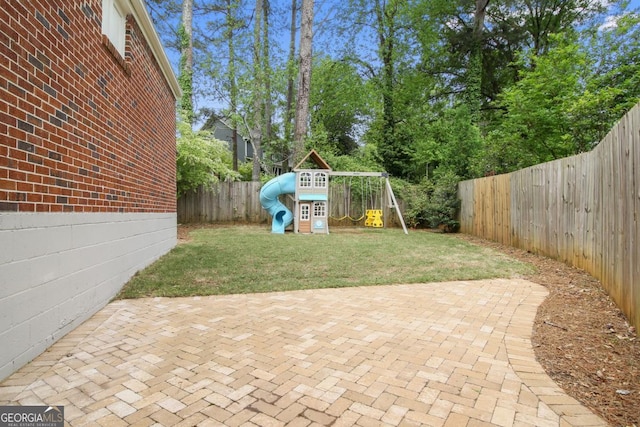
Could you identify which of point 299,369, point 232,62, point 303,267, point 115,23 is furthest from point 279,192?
point 299,369

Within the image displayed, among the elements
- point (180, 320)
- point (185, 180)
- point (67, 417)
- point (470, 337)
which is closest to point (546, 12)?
point (185, 180)

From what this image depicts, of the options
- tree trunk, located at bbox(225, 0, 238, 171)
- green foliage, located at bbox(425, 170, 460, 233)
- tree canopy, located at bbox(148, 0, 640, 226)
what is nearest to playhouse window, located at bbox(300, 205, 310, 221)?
tree canopy, located at bbox(148, 0, 640, 226)

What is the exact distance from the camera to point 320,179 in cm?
1234

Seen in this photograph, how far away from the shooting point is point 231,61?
658 inches

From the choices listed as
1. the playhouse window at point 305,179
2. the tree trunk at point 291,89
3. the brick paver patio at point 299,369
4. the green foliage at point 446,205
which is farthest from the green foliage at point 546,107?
the tree trunk at point 291,89

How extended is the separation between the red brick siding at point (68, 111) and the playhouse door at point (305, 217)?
23.0ft

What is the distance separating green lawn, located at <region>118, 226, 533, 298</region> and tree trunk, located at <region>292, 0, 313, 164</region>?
6518 mm

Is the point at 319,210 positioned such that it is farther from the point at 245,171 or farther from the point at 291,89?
the point at 245,171

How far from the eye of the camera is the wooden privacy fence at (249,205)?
1450 cm

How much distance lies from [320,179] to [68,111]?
953 cm

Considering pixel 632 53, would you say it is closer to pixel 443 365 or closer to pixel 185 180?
pixel 443 365

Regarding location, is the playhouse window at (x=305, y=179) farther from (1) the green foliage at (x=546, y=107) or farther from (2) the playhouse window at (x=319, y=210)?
(1) the green foliage at (x=546, y=107)

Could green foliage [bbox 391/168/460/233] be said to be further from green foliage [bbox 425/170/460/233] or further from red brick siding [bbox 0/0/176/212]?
red brick siding [bbox 0/0/176/212]

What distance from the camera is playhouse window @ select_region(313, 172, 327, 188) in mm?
12289
